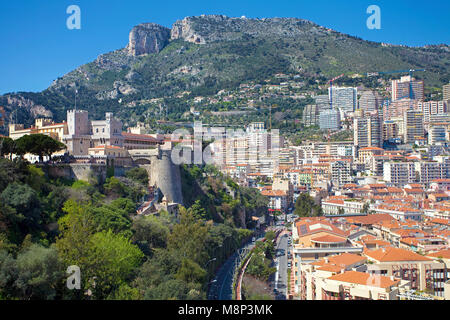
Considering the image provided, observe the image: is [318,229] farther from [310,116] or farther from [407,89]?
[407,89]

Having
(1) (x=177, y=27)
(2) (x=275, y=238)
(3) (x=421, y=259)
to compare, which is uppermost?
(1) (x=177, y=27)

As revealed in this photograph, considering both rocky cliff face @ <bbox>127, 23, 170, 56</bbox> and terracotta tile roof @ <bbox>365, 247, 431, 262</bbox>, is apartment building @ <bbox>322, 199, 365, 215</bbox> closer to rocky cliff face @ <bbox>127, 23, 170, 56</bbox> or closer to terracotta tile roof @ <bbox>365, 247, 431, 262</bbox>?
terracotta tile roof @ <bbox>365, 247, 431, 262</bbox>

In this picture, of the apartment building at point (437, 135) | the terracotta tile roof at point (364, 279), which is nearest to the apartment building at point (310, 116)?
the apartment building at point (437, 135)

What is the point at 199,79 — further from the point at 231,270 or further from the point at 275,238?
the point at 231,270

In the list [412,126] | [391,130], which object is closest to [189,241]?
[412,126]

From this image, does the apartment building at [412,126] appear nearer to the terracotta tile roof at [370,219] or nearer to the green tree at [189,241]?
the terracotta tile roof at [370,219]
